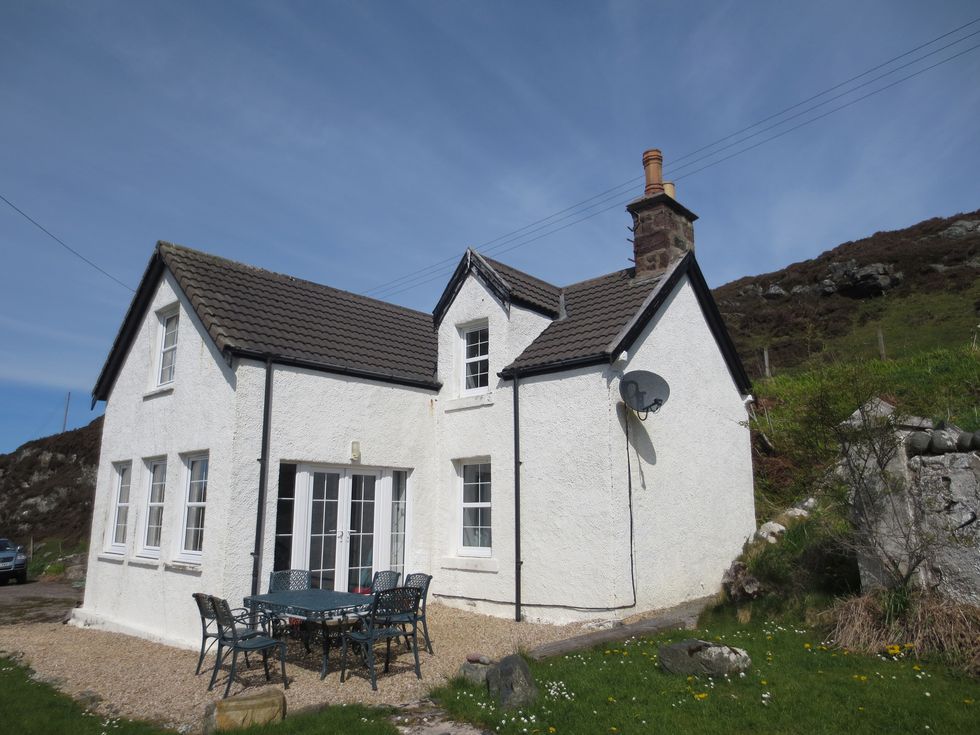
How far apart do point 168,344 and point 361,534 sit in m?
5.38

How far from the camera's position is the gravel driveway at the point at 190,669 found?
7.09 meters

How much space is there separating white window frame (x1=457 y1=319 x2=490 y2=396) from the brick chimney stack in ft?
10.7

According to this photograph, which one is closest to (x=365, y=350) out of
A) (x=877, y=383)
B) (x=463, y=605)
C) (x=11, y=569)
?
(x=463, y=605)

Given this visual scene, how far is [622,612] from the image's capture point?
10320 millimetres

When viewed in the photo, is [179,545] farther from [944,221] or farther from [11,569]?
[944,221]

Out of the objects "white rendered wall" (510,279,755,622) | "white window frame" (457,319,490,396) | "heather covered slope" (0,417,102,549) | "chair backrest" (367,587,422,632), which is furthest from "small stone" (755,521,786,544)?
"heather covered slope" (0,417,102,549)

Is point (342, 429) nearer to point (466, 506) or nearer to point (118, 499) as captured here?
point (466, 506)

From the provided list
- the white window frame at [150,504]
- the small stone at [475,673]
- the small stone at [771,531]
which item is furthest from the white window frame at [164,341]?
the small stone at [771,531]

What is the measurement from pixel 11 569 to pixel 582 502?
67.3 ft

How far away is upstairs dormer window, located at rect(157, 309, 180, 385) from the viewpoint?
12719 mm

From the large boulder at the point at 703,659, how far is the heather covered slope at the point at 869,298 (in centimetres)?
2257

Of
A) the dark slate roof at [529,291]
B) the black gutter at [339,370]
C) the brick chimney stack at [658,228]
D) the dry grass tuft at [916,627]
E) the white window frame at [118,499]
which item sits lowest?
the dry grass tuft at [916,627]

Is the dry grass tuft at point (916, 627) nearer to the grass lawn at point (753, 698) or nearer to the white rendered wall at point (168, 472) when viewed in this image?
the grass lawn at point (753, 698)

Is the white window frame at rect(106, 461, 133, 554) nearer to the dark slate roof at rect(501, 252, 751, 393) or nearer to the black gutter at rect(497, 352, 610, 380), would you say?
the black gutter at rect(497, 352, 610, 380)
